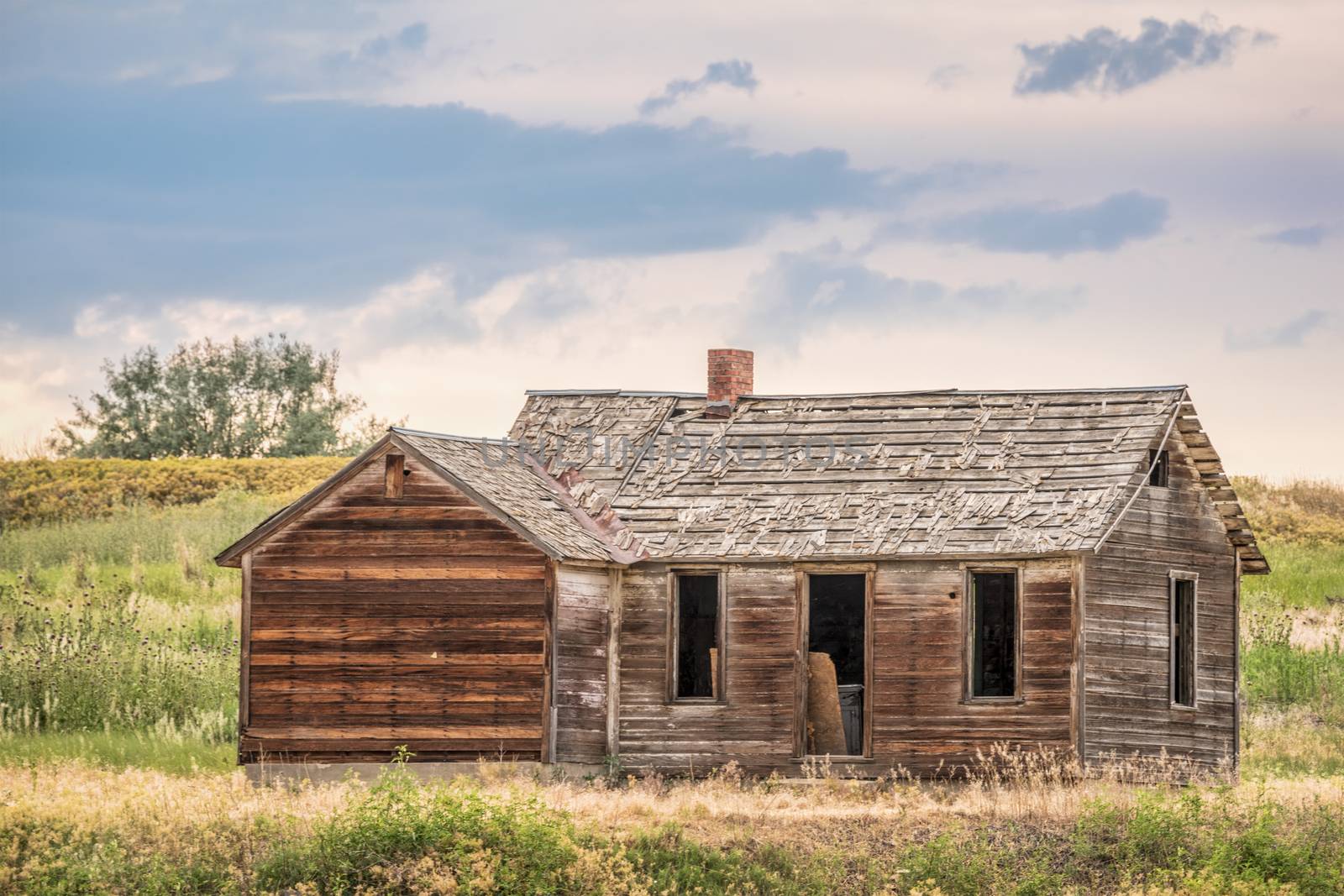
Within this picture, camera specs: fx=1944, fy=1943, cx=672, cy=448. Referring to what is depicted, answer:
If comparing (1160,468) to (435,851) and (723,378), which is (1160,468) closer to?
(723,378)

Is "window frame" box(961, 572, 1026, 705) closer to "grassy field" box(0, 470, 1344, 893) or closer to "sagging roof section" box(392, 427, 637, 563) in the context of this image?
"grassy field" box(0, 470, 1344, 893)

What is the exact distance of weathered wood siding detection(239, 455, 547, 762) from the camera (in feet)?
74.6

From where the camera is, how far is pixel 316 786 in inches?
884

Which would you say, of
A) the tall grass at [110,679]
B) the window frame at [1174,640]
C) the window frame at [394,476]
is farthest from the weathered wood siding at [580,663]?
the window frame at [1174,640]

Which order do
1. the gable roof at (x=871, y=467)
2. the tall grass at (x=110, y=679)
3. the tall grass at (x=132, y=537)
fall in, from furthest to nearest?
the tall grass at (x=132, y=537), the tall grass at (x=110, y=679), the gable roof at (x=871, y=467)

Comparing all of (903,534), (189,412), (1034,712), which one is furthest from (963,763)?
(189,412)

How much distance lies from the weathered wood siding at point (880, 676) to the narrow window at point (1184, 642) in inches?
104

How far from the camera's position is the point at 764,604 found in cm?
2356

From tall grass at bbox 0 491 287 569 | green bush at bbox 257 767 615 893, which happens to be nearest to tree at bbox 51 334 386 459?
tall grass at bbox 0 491 287 569

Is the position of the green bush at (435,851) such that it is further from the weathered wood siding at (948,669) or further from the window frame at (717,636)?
the weathered wood siding at (948,669)

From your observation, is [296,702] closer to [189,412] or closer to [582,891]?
[582,891]

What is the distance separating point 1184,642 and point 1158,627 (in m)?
1.33

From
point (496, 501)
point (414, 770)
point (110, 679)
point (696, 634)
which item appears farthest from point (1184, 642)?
point (110, 679)

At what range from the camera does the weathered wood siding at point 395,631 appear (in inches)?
896
